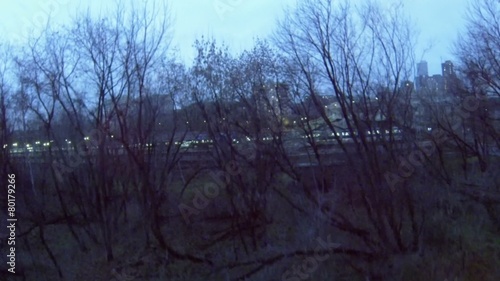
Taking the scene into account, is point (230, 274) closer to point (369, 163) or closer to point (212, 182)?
point (369, 163)

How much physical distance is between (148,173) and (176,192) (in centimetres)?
214

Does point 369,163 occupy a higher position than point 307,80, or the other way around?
point 307,80

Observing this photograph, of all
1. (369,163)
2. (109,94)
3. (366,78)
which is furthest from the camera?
(109,94)

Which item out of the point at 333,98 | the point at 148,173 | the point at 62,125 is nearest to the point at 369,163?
the point at 333,98

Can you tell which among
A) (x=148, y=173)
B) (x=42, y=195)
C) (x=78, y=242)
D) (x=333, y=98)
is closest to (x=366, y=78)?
(x=333, y=98)

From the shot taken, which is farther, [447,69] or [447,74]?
[447,74]

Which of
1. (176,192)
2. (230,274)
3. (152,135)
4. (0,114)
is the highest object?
(0,114)

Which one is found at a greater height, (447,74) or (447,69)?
(447,69)

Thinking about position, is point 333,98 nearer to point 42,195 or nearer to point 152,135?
point 152,135

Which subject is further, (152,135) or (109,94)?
(152,135)

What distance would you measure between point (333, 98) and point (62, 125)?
7883 millimetres

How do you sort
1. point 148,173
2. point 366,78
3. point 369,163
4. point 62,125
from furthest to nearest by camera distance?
point 62,125
point 148,173
point 366,78
point 369,163

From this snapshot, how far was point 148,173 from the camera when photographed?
49.1 feet

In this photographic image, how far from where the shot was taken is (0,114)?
15.5 metres
